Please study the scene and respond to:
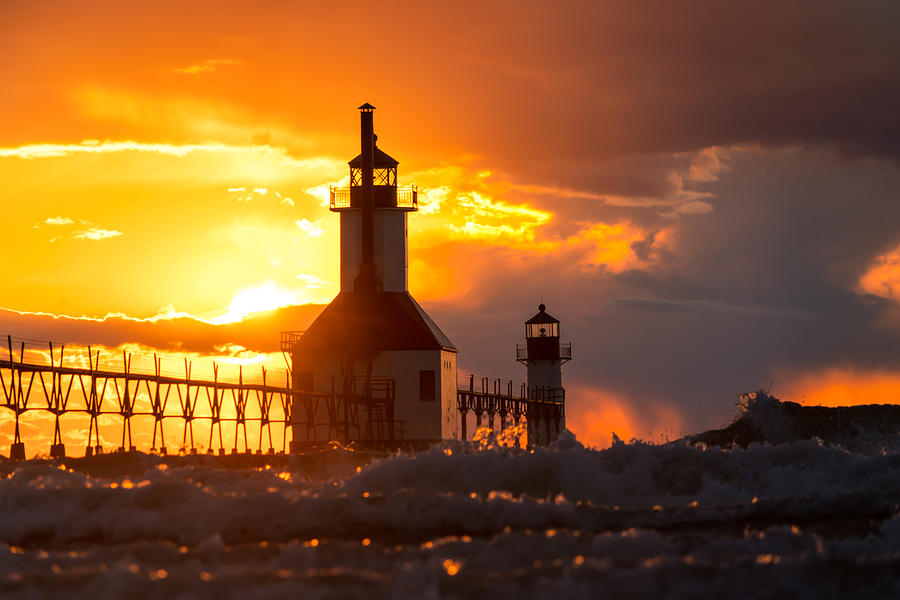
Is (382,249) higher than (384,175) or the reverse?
the reverse

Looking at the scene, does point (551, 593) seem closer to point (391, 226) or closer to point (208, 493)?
point (208, 493)

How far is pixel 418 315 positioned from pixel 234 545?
4051 centimetres

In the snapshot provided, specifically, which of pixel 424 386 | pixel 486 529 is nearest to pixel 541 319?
pixel 424 386

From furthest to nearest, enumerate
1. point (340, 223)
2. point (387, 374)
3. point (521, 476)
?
point (340, 223)
point (387, 374)
point (521, 476)

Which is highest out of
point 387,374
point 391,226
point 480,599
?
point 391,226

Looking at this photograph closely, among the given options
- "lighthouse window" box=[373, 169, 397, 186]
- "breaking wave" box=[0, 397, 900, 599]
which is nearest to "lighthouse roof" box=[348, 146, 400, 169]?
"lighthouse window" box=[373, 169, 397, 186]

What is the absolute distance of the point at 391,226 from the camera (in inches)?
2148

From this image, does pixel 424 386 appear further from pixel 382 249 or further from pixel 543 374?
pixel 543 374

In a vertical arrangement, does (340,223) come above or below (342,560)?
above

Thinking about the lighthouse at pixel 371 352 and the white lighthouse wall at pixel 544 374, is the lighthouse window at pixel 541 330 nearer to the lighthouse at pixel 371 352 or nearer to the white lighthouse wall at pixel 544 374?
the white lighthouse wall at pixel 544 374

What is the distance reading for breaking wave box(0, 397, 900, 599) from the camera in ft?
32.8

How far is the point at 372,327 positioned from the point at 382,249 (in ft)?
13.1

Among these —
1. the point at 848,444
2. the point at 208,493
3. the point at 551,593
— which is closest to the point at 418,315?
the point at 848,444

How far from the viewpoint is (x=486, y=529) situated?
42.7ft
